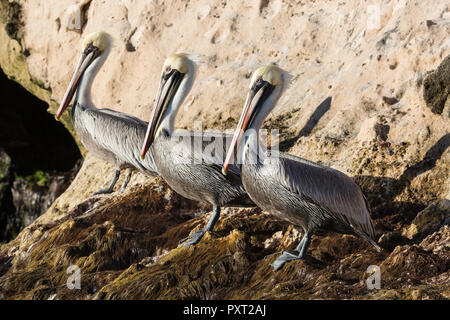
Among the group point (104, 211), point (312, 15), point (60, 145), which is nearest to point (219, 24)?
point (312, 15)

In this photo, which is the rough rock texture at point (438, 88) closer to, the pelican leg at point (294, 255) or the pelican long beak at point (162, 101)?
the pelican leg at point (294, 255)

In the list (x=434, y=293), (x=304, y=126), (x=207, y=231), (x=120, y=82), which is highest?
(x=120, y=82)

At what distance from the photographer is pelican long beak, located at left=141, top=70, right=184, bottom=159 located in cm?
815

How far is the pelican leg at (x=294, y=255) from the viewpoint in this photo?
7.01m

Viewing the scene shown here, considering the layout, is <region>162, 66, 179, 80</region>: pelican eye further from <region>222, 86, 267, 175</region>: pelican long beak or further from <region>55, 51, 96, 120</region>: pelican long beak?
<region>55, 51, 96, 120</region>: pelican long beak

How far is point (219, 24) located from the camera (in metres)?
11.2

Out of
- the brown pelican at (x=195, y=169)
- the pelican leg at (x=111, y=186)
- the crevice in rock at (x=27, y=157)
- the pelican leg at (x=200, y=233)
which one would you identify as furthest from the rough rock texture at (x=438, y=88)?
the crevice in rock at (x=27, y=157)

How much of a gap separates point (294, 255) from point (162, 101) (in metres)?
2.15

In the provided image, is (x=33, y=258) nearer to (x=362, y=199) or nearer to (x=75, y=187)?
(x=75, y=187)

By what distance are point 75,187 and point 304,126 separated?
3.10 meters

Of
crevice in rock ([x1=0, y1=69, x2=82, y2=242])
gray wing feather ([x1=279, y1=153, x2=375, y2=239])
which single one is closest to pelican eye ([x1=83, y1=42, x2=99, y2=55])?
gray wing feather ([x1=279, y1=153, x2=375, y2=239])

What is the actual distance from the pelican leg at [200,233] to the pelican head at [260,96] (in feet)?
1.88

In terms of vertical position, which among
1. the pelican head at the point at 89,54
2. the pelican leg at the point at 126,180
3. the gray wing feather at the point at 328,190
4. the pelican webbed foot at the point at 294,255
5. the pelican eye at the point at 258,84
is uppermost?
the pelican head at the point at 89,54

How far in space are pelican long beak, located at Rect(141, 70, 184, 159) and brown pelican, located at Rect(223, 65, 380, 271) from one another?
4.27ft
